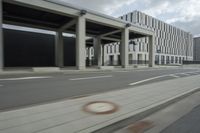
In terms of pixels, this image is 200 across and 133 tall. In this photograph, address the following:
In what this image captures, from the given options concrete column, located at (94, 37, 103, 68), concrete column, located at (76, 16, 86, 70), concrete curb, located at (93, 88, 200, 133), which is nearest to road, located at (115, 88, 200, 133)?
concrete curb, located at (93, 88, 200, 133)

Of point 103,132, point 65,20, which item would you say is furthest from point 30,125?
point 65,20

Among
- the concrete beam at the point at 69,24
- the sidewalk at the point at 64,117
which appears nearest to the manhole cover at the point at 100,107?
the sidewalk at the point at 64,117

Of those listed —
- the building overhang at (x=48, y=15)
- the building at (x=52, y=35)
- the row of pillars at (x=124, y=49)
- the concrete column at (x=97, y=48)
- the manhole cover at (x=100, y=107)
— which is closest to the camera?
the manhole cover at (x=100, y=107)

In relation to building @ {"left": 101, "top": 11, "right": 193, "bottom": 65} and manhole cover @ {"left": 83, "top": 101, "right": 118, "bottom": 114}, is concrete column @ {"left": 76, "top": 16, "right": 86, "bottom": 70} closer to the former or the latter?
manhole cover @ {"left": 83, "top": 101, "right": 118, "bottom": 114}

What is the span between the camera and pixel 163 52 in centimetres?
8950

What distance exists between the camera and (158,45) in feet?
286

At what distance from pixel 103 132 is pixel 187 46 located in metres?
121

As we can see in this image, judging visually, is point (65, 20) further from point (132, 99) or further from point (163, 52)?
point (163, 52)

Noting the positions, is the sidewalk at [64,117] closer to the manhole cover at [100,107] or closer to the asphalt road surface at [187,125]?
the manhole cover at [100,107]

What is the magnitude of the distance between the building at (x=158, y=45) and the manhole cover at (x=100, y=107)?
54777 millimetres

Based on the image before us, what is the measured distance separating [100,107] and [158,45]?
8651cm

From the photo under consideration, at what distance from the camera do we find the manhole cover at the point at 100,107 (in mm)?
5469

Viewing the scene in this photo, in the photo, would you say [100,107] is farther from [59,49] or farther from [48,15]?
[59,49]

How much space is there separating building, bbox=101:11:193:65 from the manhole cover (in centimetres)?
5478
